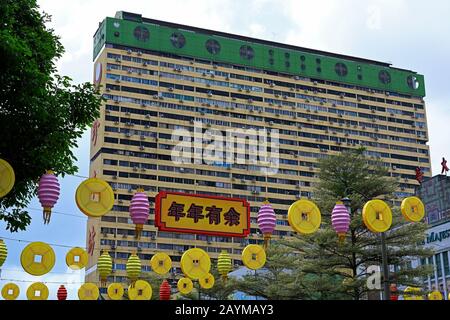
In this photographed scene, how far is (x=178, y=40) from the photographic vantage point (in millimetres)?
A: 88125

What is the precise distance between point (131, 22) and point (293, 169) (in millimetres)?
31342

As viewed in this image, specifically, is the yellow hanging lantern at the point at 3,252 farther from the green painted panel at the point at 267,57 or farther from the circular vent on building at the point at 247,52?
the circular vent on building at the point at 247,52

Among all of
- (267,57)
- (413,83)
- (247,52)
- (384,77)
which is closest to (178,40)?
(247,52)

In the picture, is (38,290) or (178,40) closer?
(38,290)

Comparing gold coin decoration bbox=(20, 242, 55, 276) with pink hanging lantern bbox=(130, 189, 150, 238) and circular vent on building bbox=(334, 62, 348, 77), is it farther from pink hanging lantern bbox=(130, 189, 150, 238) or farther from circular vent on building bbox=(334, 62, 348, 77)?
circular vent on building bbox=(334, 62, 348, 77)

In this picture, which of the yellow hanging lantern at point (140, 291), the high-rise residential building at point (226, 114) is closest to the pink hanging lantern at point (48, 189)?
the yellow hanging lantern at point (140, 291)

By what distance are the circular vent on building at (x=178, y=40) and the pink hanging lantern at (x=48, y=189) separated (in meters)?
75.1

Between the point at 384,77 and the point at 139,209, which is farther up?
the point at 384,77

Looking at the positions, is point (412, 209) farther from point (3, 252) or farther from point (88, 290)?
point (88, 290)

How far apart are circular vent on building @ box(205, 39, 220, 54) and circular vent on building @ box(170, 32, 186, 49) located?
3658 millimetres

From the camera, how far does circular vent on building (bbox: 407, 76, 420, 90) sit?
103 meters

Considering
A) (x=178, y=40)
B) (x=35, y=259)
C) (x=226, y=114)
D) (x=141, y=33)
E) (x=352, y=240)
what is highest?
(x=178, y=40)

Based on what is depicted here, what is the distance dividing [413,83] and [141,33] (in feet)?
153

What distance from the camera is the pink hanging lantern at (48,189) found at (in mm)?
14336
